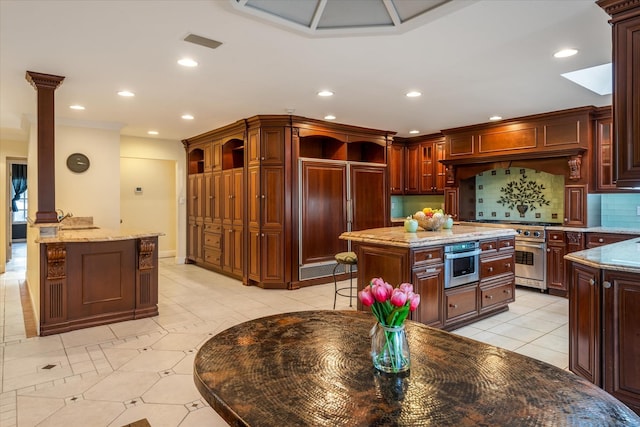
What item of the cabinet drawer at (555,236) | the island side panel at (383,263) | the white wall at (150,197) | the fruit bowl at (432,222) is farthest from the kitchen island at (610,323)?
the white wall at (150,197)

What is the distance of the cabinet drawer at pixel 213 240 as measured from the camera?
6.72m

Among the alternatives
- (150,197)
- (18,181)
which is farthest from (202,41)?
(18,181)

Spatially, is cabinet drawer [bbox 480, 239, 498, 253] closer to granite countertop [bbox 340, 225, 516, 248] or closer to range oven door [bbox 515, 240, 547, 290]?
granite countertop [bbox 340, 225, 516, 248]

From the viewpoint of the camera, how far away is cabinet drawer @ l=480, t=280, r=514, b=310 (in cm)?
414

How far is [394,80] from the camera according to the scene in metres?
3.92

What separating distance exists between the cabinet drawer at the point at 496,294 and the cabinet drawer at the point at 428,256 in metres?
0.85

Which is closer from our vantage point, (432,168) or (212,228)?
(212,228)

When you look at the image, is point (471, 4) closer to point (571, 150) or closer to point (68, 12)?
point (68, 12)

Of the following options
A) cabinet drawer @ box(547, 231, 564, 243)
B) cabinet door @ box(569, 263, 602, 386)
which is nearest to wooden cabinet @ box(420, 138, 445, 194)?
cabinet drawer @ box(547, 231, 564, 243)

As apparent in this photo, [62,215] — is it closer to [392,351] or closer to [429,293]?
[429,293]

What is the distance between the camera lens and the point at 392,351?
1165mm

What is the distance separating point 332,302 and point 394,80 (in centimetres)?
270

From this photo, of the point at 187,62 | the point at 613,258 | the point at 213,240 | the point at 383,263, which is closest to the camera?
the point at 613,258

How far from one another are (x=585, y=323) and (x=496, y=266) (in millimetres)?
1784
